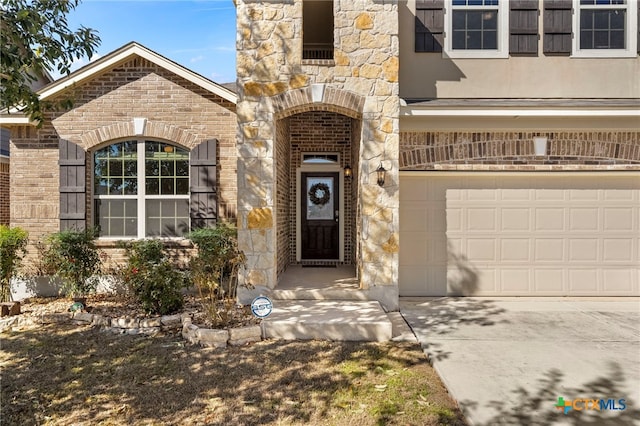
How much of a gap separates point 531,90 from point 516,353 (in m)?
4.70

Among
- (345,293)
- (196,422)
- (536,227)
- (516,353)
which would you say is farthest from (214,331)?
(536,227)

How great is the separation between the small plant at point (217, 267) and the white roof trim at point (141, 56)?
2.51 m

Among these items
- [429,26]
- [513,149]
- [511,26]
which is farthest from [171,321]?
[511,26]

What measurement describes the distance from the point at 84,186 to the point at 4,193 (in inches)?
142

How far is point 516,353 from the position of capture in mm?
3943

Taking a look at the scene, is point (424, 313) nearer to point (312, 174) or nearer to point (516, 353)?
point (516, 353)

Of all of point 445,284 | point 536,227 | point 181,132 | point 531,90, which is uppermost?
point 531,90

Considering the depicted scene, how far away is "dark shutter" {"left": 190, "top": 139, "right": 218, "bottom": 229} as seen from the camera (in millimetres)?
6586

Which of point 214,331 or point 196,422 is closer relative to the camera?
point 196,422

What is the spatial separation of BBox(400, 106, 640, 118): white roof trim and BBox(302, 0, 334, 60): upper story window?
2.49 m

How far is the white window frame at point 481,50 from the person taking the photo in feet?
20.3

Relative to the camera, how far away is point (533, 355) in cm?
389

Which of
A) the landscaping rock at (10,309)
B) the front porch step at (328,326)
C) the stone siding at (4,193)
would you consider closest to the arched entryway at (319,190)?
the front porch step at (328,326)

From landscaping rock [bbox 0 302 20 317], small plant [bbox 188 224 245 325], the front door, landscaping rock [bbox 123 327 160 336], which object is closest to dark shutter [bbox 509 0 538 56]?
the front door
